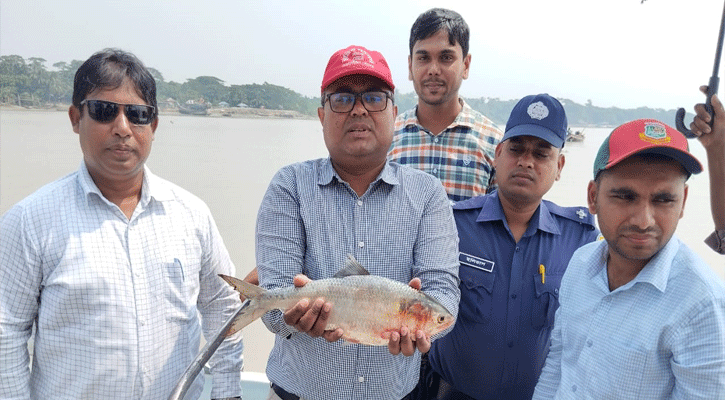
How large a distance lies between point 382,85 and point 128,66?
1314 mm

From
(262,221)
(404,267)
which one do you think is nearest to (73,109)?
(262,221)

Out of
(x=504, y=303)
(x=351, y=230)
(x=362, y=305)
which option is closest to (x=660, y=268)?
(x=504, y=303)

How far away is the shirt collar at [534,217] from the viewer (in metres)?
2.97

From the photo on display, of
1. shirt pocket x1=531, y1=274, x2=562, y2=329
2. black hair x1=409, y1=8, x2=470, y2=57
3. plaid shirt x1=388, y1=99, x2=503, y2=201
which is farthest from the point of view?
black hair x1=409, y1=8, x2=470, y2=57

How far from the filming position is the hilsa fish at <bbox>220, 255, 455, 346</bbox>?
2203 mm

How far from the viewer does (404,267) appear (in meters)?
2.49

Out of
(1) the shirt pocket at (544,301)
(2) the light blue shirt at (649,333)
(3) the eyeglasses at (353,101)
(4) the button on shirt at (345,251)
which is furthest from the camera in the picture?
(1) the shirt pocket at (544,301)

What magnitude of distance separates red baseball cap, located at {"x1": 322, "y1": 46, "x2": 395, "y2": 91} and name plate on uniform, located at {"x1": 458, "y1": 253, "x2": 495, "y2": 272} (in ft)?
3.45

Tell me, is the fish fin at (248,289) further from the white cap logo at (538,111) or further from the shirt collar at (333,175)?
the white cap logo at (538,111)

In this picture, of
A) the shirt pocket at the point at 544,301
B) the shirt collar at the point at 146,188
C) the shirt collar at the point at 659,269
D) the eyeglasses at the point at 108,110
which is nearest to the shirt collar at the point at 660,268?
the shirt collar at the point at 659,269

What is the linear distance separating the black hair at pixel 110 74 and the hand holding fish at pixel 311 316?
1362mm

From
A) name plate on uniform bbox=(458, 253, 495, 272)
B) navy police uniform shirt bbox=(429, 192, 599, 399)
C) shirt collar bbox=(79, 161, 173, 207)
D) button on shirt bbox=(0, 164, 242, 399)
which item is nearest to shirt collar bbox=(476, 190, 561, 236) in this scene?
navy police uniform shirt bbox=(429, 192, 599, 399)

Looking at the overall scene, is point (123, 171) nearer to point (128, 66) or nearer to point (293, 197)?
point (128, 66)

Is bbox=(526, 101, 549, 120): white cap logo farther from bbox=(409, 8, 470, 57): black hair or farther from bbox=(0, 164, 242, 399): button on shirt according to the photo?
bbox=(0, 164, 242, 399): button on shirt
